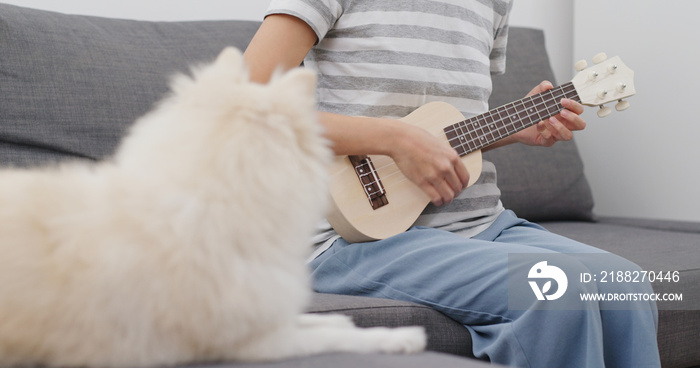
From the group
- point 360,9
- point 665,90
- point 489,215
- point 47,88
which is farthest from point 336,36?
point 665,90

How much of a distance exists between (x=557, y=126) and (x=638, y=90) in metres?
1.31

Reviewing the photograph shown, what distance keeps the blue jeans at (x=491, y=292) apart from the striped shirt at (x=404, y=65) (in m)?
0.08

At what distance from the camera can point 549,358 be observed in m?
0.99

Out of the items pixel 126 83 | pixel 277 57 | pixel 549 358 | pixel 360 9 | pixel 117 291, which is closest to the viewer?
pixel 117 291

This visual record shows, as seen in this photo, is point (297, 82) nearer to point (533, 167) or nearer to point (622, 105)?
point (622, 105)

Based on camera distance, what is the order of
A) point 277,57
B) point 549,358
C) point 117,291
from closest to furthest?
1. point 117,291
2. point 549,358
3. point 277,57

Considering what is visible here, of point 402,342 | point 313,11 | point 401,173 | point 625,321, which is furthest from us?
point 401,173

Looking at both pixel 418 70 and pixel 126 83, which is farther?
pixel 126 83

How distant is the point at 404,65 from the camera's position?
1.27 meters

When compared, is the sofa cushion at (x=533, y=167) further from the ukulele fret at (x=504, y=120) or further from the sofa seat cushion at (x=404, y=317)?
the sofa seat cushion at (x=404, y=317)

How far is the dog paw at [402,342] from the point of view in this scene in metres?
0.71

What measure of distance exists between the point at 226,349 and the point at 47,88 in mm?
939

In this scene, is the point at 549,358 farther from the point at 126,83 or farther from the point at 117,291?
the point at 126,83

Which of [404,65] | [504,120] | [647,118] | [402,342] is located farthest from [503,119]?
[647,118]
